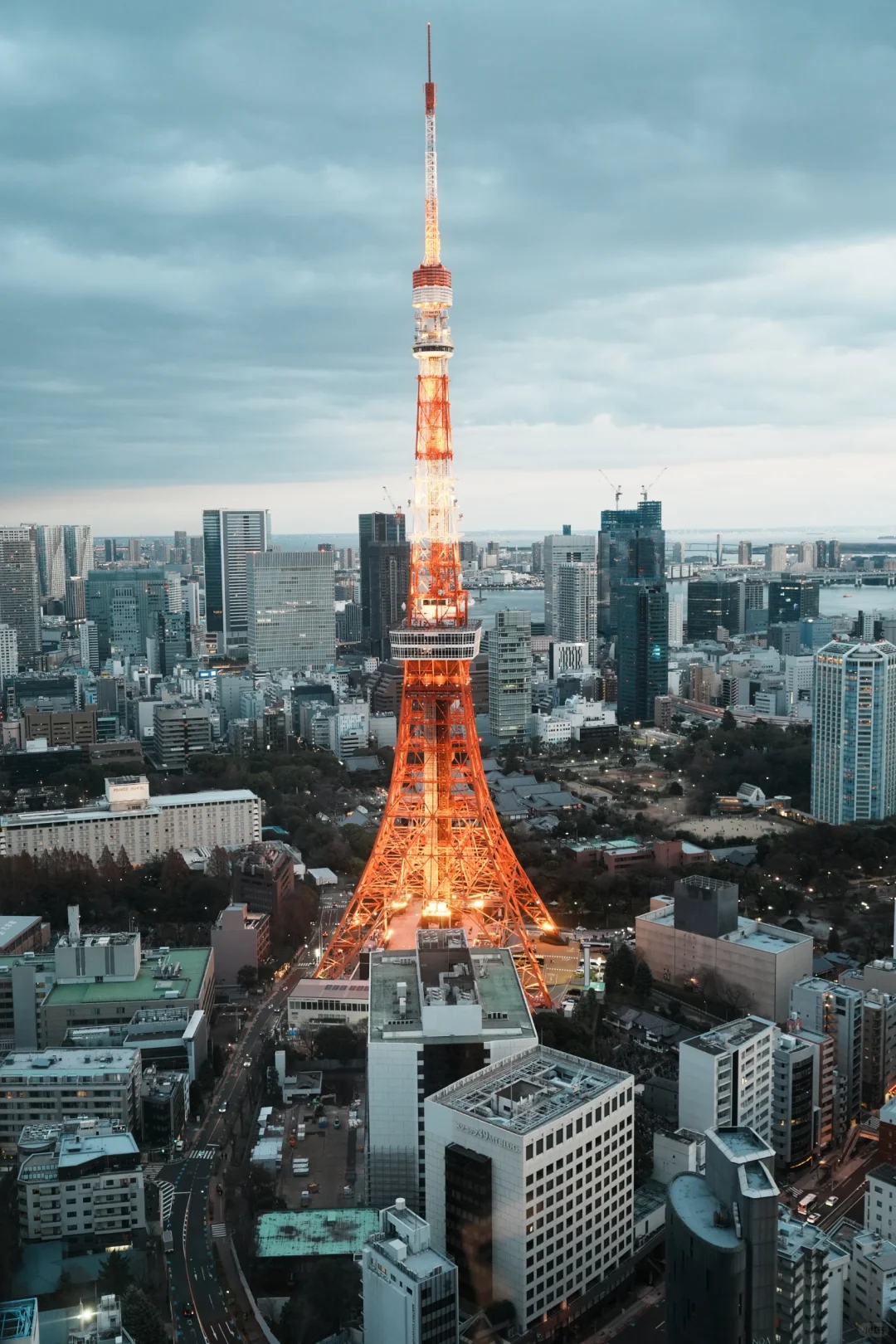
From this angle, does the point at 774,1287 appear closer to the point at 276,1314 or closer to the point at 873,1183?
the point at 873,1183

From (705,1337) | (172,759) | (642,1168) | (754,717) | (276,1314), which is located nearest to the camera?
(705,1337)

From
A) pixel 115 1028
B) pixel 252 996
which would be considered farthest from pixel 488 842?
pixel 115 1028

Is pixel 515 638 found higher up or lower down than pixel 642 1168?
higher up

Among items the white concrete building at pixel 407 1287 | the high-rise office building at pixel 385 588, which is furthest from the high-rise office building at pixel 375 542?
the white concrete building at pixel 407 1287

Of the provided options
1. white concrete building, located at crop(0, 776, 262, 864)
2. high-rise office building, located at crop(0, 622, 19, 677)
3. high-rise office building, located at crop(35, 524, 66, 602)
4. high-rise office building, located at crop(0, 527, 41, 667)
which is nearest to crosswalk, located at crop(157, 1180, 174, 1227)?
white concrete building, located at crop(0, 776, 262, 864)

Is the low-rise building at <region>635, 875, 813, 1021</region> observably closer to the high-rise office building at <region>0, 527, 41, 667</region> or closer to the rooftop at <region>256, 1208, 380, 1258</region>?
the rooftop at <region>256, 1208, 380, 1258</region>

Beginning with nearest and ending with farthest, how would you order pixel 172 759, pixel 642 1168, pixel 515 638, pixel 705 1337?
pixel 705 1337
pixel 642 1168
pixel 172 759
pixel 515 638
